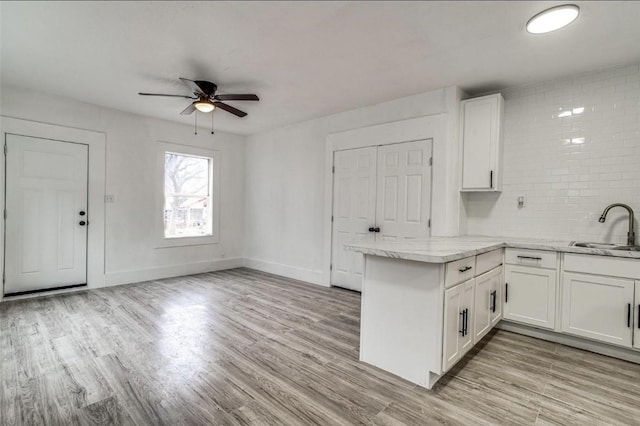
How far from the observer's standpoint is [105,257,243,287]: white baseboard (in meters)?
4.68

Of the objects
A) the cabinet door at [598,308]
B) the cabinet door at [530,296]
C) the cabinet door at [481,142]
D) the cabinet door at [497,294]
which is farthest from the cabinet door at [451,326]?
the cabinet door at [481,142]

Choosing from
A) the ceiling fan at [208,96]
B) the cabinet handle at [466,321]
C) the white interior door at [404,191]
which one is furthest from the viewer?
the white interior door at [404,191]

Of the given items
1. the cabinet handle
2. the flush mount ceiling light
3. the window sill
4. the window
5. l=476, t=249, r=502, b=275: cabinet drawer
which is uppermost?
the flush mount ceiling light

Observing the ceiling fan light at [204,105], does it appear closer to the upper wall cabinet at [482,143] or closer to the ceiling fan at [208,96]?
the ceiling fan at [208,96]

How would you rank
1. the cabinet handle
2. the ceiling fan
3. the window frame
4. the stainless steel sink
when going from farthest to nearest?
the window frame
the ceiling fan
the stainless steel sink
the cabinet handle

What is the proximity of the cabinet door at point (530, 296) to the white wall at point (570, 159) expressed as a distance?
651mm

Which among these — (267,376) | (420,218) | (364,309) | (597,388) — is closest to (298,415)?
(267,376)

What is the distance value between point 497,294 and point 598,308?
0.74 meters

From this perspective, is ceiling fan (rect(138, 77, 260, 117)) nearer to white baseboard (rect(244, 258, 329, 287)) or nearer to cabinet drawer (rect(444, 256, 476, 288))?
cabinet drawer (rect(444, 256, 476, 288))

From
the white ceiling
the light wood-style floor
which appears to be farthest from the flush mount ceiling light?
the light wood-style floor

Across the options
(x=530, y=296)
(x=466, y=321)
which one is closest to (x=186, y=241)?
(x=466, y=321)

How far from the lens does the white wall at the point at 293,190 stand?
4586 millimetres

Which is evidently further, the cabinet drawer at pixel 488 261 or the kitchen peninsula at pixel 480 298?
the cabinet drawer at pixel 488 261

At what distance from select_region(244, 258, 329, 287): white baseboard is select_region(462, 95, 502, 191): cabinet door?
2.57 metres
